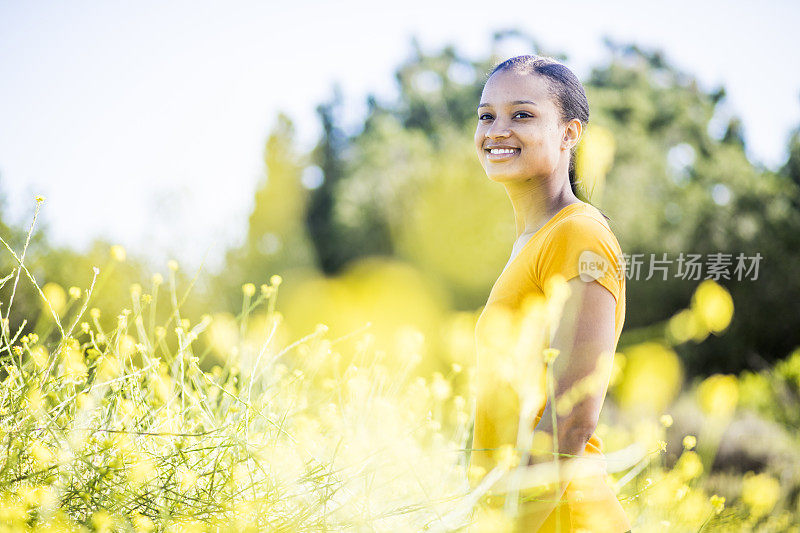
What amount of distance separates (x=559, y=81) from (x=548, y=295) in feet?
2.00

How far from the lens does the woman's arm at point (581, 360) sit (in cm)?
124

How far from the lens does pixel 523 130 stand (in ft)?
5.18

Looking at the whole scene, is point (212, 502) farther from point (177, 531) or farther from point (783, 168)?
point (783, 168)

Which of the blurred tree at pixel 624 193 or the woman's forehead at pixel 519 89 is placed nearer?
the woman's forehead at pixel 519 89

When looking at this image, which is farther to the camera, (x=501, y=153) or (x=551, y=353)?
(x=501, y=153)

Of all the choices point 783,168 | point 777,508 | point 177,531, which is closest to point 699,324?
point 177,531

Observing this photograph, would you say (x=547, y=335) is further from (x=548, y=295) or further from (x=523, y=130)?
(x=523, y=130)

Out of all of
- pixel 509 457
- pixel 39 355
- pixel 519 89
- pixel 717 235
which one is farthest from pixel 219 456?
pixel 717 235

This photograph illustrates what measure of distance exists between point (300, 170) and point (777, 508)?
2316 centimetres

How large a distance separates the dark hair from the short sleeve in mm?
354

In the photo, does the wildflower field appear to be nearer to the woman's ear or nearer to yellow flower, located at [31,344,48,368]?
yellow flower, located at [31,344,48,368]

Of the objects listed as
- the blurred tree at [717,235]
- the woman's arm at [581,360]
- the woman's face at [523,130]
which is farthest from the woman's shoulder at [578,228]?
the blurred tree at [717,235]

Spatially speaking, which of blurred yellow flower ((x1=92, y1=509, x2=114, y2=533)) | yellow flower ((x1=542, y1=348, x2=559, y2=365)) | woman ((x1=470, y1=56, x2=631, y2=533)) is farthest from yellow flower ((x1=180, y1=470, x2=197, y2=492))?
yellow flower ((x1=542, y1=348, x2=559, y2=365))

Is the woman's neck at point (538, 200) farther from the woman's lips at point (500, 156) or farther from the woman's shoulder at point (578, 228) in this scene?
the woman's shoulder at point (578, 228)
